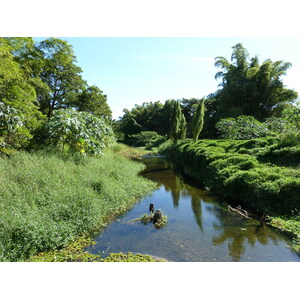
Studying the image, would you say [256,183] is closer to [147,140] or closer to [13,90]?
[13,90]

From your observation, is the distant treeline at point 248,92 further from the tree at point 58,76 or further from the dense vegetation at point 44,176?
the dense vegetation at point 44,176

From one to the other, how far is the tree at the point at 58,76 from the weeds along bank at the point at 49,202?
351 inches

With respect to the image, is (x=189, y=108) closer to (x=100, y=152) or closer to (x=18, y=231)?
(x=100, y=152)

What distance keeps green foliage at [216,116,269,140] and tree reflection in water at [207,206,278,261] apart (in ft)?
40.5

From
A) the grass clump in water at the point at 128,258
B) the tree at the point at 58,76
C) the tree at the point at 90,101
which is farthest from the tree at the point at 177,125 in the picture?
the grass clump in water at the point at 128,258

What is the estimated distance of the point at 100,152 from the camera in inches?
435

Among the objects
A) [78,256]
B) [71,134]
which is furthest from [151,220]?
[71,134]

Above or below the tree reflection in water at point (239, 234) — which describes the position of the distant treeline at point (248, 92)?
above

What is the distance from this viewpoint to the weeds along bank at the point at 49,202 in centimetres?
437

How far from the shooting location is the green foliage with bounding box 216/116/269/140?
17.5m

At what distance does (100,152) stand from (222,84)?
2831 cm

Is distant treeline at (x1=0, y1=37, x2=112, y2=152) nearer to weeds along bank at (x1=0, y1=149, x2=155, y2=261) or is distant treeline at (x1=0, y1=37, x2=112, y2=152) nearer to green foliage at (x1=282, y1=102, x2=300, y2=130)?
weeds along bank at (x1=0, y1=149, x2=155, y2=261)

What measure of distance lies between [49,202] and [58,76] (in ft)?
43.2

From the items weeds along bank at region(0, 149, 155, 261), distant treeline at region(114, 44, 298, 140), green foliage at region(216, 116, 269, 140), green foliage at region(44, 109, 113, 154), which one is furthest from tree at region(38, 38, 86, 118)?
distant treeline at region(114, 44, 298, 140)
